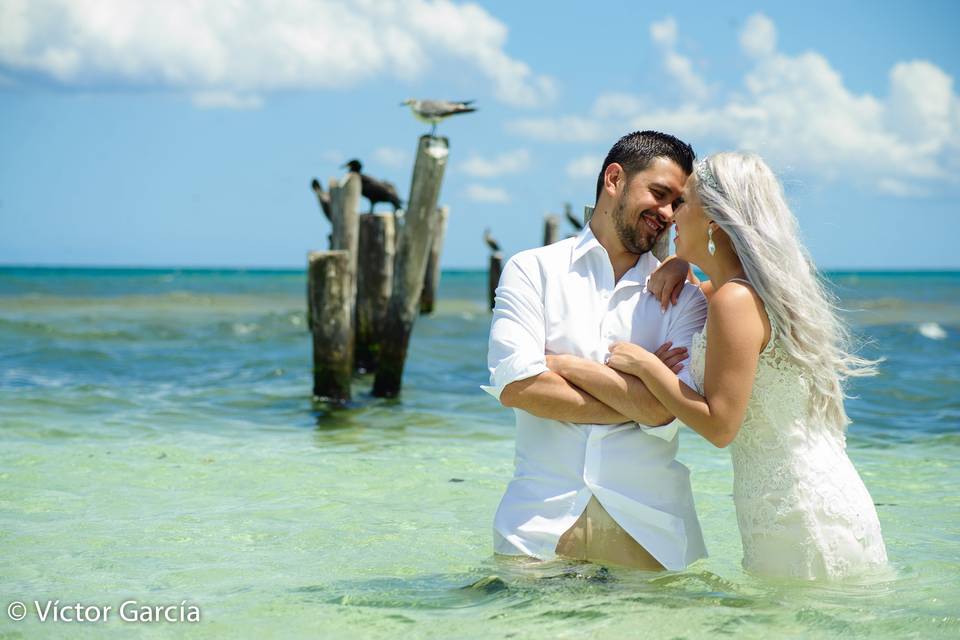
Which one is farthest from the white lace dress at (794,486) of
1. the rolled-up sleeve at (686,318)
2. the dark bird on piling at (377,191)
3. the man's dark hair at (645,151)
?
the dark bird on piling at (377,191)

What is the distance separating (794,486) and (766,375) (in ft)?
1.39

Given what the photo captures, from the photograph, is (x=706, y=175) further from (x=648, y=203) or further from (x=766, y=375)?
(x=766, y=375)

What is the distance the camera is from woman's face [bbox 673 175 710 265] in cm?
359

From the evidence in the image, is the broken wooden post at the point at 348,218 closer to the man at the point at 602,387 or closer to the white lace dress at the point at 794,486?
the man at the point at 602,387

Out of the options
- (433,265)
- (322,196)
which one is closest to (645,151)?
(322,196)

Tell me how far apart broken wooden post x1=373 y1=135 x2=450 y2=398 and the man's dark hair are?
6.07 m

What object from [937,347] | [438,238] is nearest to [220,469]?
[438,238]

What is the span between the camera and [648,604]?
3.83 m

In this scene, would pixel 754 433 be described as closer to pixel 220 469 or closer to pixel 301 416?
pixel 220 469

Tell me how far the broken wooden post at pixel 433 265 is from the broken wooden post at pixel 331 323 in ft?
30.3

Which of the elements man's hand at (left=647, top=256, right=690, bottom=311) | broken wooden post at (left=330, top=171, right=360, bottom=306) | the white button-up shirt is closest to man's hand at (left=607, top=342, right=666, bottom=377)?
the white button-up shirt

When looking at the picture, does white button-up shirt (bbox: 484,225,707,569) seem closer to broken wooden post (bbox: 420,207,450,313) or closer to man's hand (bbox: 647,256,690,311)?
man's hand (bbox: 647,256,690,311)

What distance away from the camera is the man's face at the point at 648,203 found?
148 inches

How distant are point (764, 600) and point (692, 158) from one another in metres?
1.76
